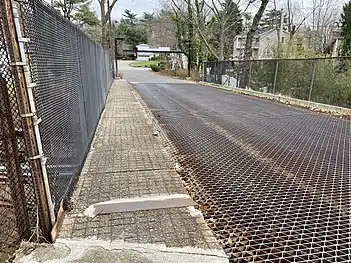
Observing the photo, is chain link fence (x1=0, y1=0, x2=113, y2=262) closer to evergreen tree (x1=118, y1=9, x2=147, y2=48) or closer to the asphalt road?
the asphalt road

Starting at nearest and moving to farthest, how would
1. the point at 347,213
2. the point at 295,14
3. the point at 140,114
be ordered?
the point at 347,213
the point at 140,114
the point at 295,14

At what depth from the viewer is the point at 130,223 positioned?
261 centimetres

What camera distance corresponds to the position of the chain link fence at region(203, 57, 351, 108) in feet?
30.4

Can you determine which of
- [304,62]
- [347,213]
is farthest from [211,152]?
[304,62]

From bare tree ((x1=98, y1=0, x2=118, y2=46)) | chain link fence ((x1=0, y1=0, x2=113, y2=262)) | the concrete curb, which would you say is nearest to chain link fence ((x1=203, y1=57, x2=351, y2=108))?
the concrete curb

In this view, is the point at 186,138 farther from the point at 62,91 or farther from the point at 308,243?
the point at 308,243

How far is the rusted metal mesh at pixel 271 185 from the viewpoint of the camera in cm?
241

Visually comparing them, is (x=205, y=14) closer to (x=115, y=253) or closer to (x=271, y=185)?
(x=271, y=185)

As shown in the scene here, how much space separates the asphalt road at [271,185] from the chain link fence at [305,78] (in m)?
2.80

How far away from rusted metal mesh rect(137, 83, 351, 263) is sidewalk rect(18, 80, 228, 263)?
0.69 feet

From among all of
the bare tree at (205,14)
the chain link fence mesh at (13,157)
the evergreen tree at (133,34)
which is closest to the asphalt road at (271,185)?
the chain link fence mesh at (13,157)

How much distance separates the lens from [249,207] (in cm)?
298

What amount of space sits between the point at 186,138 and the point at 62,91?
298 cm

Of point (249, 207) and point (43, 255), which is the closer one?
point (43, 255)
